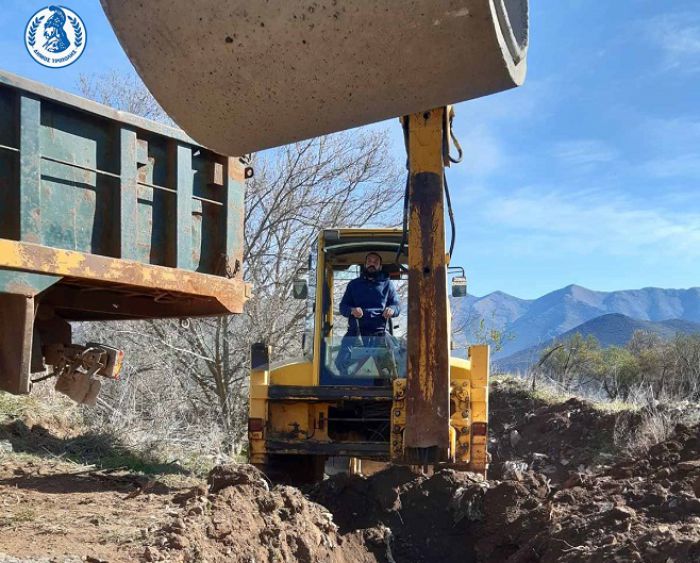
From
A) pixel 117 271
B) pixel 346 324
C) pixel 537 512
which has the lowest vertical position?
pixel 537 512

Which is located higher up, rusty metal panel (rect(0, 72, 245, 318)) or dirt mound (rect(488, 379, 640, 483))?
rusty metal panel (rect(0, 72, 245, 318))

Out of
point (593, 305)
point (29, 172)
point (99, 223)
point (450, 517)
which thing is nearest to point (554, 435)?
point (450, 517)

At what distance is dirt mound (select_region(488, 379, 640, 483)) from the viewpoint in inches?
430

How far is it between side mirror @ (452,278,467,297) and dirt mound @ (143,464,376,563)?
244cm

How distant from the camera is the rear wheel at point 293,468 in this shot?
24.9 feet

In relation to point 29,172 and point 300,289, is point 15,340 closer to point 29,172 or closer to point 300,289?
point 29,172

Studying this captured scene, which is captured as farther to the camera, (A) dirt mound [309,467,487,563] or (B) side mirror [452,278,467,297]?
(B) side mirror [452,278,467,297]

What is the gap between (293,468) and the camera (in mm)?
8125

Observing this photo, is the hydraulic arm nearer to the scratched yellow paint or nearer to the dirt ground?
the dirt ground

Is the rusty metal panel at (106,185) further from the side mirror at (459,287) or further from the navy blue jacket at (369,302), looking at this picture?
the side mirror at (459,287)

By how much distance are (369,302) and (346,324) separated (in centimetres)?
52

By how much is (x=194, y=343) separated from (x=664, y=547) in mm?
9882

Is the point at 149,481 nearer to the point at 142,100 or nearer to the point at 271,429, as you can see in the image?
the point at 271,429

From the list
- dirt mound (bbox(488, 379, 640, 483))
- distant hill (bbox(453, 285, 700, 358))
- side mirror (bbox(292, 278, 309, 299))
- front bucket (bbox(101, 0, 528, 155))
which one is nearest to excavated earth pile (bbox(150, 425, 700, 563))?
side mirror (bbox(292, 278, 309, 299))
